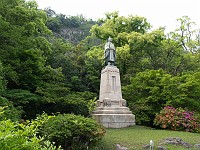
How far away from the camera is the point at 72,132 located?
705cm

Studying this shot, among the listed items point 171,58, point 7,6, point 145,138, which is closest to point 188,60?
point 171,58

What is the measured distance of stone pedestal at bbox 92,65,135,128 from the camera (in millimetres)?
12516

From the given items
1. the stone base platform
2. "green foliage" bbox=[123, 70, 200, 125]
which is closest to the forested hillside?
"green foliage" bbox=[123, 70, 200, 125]

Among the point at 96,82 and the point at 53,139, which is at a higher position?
the point at 96,82

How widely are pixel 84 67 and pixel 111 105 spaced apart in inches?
323

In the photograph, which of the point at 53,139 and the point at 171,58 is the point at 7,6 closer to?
the point at 53,139

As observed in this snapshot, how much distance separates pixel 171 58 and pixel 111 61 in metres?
8.10

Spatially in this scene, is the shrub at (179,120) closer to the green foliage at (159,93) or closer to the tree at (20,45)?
the green foliage at (159,93)

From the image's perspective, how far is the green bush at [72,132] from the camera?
6.91m

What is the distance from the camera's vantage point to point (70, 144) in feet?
23.7

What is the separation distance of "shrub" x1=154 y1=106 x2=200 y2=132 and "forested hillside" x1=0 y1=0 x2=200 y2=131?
107 cm

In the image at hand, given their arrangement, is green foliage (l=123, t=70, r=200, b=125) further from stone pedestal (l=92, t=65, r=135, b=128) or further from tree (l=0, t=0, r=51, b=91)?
tree (l=0, t=0, r=51, b=91)

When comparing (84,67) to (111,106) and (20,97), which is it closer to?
(111,106)

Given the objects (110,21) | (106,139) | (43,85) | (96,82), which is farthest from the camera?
(110,21)
